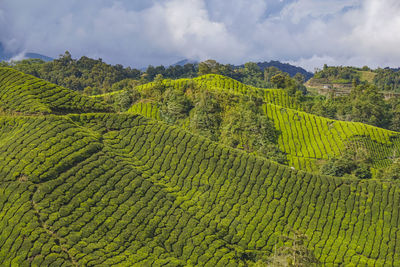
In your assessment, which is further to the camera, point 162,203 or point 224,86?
point 224,86

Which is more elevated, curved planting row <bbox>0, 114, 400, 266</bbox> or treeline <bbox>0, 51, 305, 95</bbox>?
treeline <bbox>0, 51, 305, 95</bbox>

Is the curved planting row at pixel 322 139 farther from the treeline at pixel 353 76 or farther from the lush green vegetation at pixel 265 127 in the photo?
the treeline at pixel 353 76

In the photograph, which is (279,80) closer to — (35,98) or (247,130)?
(247,130)

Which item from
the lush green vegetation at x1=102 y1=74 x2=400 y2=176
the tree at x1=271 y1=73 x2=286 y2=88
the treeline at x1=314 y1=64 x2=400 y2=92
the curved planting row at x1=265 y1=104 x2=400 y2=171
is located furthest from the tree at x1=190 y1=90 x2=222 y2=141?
the treeline at x1=314 y1=64 x2=400 y2=92

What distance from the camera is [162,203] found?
32.6 m

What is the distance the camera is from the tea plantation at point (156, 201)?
26312 mm

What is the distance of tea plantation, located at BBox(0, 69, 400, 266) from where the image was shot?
86.3 feet

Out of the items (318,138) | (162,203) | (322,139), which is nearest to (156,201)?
(162,203)

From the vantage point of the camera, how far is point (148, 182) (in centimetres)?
3416

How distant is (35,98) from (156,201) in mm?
22444

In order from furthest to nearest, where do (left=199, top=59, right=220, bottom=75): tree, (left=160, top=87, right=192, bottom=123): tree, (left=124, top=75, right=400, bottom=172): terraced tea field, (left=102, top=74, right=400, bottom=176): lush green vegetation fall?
1. (left=199, top=59, right=220, bottom=75): tree
2. (left=160, top=87, right=192, bottom=123): tree
3. (left=124, top=75, right=400, bottom=172): terraced tea field
4. (left=102, top=74, right=400, bottom=176): lush green vegetation

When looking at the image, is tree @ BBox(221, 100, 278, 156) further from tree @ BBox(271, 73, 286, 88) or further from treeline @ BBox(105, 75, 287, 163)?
tree @ BBox(271, 73, 286, 88)

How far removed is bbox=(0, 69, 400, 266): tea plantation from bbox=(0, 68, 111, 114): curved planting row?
0.31 m

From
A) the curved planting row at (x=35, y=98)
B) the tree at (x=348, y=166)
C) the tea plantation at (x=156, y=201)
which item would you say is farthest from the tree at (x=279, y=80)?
the curved planting row at (x=35, y=98)
